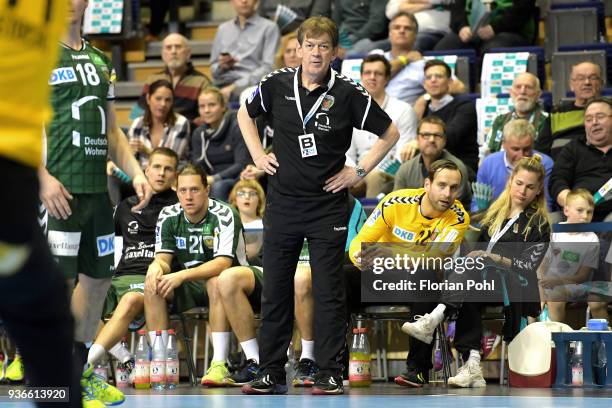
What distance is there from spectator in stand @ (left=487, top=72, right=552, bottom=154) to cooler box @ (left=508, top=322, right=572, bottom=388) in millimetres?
2248

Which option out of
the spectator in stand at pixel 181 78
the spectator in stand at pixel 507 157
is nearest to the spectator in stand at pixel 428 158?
the spectator in stand at pixel 507 157

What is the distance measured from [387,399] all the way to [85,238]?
1882 millimetres

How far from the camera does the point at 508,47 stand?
10688 millimetres

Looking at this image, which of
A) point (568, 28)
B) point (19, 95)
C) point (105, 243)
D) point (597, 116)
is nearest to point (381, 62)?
point (597, 116)

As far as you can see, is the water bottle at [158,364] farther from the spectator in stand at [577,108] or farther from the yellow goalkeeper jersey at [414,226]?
the spectator in stand at [577,108]

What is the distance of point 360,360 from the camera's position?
745 cm

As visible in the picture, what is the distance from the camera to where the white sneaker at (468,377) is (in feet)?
23.1

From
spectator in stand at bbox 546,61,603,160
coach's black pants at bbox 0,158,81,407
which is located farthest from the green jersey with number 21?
coach's black pants at bbox 0,158,81,407

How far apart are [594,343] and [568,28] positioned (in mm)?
4599

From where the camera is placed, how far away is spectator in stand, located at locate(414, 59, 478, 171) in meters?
9.13

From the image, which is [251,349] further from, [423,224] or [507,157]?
[507,157]

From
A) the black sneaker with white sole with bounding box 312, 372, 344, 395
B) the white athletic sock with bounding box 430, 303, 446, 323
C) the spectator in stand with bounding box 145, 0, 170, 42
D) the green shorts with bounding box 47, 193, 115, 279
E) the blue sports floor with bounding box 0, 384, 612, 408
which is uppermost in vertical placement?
the spectator in stand with bounding box 145, 0, 170, 42

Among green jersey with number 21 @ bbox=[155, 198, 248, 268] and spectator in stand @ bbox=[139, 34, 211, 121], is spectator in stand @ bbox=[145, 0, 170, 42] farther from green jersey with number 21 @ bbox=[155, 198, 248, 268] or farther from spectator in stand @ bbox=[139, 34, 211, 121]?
green jersey with number 21 @ bbox=[155, 198, 248, 268]

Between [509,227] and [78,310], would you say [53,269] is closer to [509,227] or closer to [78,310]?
[78,310]
